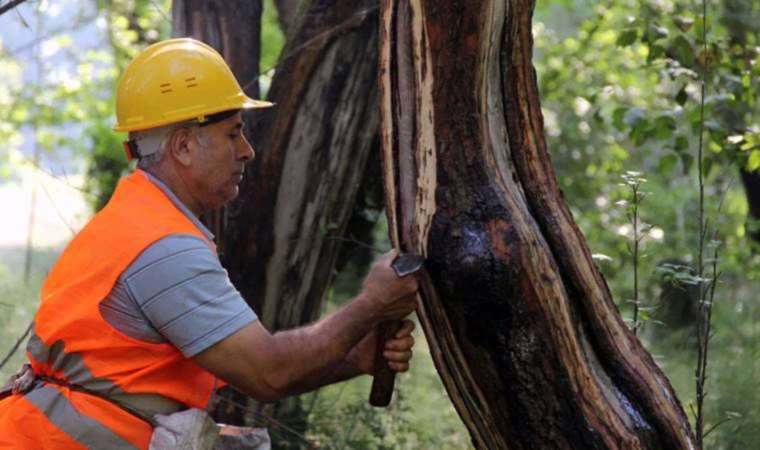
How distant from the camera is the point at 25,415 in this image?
11.5ft

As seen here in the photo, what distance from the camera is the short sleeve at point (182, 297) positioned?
11.1 ft

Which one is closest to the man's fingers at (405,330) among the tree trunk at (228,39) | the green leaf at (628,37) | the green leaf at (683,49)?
the tree trunk at (228,39)

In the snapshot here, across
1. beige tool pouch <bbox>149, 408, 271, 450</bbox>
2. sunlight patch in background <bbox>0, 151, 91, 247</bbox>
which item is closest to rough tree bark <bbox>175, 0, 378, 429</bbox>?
beige tool pouch <bbox>149, 408, 271, 450</bbox>

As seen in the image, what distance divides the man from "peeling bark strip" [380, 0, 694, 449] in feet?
0.67

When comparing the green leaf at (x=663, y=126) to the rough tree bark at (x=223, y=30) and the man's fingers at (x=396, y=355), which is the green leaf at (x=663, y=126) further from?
the man's fingers at (x=396, y=355)

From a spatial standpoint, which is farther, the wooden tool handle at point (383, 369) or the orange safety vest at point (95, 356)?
the wooden tool handle at point (383, 369)

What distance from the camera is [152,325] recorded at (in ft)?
11.3

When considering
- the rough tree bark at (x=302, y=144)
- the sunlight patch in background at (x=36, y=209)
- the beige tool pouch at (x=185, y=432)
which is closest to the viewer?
the beige tool pouch at (x=185, y=432)

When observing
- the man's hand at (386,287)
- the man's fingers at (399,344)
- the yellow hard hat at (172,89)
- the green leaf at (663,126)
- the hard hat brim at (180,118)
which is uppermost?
the yellow hard hat at (172,89)

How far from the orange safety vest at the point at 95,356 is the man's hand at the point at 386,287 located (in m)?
0.50

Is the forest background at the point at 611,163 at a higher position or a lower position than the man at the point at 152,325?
lower

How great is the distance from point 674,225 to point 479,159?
999 cm

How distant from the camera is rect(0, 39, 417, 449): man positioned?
11.2 feet

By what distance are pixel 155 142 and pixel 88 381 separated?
738 millimetres
